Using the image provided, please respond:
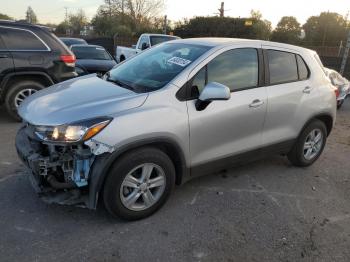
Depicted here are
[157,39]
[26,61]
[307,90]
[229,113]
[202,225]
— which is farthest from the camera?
[157,39]

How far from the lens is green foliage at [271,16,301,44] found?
28938 mm

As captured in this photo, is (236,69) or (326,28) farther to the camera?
(326,28)

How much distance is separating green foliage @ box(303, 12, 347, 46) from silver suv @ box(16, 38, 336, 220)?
26515 mm

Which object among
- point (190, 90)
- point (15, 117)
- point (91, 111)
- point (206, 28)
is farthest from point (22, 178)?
point (206, 28)

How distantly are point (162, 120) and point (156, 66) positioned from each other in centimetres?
97

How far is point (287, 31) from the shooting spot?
3066cm

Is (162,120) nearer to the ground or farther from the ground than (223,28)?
nearer to the ground

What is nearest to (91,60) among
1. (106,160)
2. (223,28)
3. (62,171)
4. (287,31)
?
(62,171)

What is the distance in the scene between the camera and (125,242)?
10.6ft

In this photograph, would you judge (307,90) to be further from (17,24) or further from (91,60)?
(91,60)

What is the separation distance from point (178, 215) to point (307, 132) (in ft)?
7.50

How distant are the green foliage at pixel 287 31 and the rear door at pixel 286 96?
24.7 meters

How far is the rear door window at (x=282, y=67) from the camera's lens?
439cm

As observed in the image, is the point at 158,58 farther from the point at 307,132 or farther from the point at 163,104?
the point at 307,132
